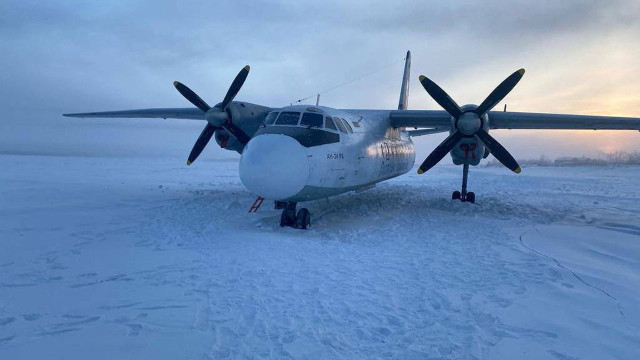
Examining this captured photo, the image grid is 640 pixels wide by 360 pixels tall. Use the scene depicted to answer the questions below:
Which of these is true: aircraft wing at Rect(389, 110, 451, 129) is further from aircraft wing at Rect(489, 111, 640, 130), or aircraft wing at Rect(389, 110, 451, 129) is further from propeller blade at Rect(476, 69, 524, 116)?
propeller blade at Rect(476, 69, 524, 116)

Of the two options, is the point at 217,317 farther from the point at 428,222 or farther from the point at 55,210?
the point at 55,210

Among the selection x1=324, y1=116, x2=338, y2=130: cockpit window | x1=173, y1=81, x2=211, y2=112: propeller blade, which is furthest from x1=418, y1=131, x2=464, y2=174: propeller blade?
x1=173, y1=81, x2=211, y2=112: propeller blade

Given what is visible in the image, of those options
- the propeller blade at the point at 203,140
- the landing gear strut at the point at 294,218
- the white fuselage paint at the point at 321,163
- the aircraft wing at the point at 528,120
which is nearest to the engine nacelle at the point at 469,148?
the aircraft wing at the point at 528,120

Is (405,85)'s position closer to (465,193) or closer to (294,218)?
(465,193)

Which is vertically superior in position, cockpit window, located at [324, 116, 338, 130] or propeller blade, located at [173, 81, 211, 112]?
propeller blade, located at [173, 81, 211, 112]

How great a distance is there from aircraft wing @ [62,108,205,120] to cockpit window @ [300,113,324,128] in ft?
27.2

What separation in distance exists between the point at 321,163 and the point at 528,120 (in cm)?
941

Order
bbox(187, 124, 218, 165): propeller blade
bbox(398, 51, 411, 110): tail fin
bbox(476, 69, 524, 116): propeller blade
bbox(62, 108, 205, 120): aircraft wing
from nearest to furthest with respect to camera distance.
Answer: bbox(476, 69, 524, 116): propeller blade < bbox(187, 124, 218, 165): propeller blade < bbox(62, 108, 205, 120): aircraft wing < bbox(398, 51, 411, 110): tail fin

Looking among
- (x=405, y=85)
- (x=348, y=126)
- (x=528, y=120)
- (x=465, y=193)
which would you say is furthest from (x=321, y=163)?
(x=405, y=85)

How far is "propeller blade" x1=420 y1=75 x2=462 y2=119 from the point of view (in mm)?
12164

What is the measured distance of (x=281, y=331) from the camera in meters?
3.66

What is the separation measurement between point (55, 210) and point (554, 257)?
1259 cm

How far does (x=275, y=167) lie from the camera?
7.99m

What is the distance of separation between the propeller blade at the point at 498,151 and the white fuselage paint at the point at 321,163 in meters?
3.51
